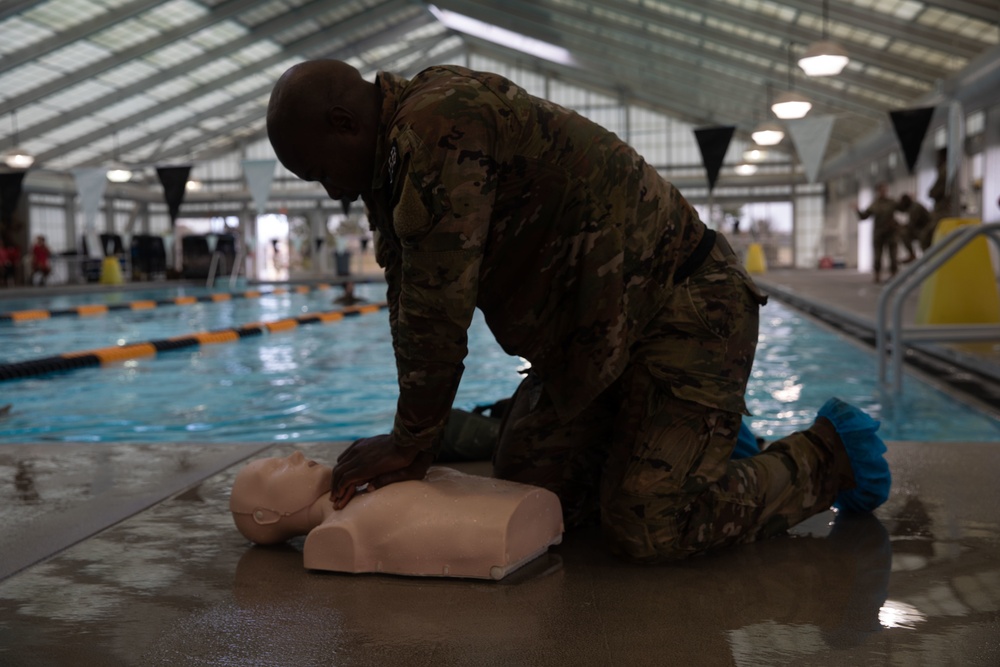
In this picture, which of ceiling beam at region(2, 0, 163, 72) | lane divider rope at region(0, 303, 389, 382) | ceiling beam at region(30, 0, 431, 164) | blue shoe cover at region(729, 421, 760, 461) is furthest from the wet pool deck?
ceiling beam at region(30, 0, 431, 164)

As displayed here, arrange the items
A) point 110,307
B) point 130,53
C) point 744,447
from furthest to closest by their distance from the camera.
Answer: point 130,53
point 110,307
point 744,447

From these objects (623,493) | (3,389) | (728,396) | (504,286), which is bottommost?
(3,389)

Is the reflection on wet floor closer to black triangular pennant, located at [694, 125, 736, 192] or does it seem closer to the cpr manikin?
the cpr manikin

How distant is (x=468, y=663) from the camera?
147 cm

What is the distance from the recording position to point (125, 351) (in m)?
8.48

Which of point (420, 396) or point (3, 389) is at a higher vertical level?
point (420, 396)

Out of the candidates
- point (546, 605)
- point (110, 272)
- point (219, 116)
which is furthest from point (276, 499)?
point (219, 116)

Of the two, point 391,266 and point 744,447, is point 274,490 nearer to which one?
point 391,266

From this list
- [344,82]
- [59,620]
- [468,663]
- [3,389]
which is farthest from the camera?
[3,389]

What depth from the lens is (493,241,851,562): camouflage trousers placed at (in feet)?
6.55

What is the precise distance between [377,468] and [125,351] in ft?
23.6

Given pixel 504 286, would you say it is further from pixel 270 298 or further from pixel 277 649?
pixel 270 298

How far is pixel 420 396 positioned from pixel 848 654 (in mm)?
889

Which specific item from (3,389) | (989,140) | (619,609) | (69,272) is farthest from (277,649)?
(69,272)
